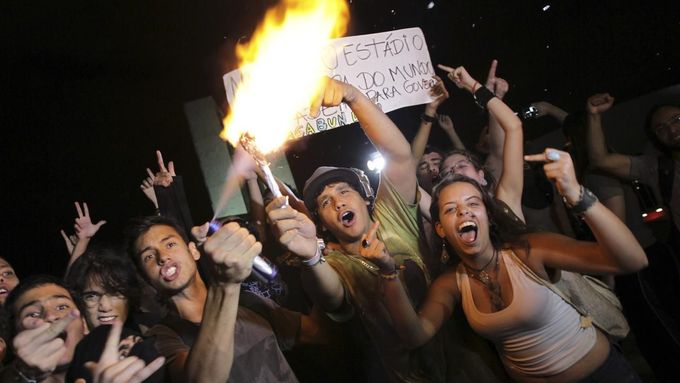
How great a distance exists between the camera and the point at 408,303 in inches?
106

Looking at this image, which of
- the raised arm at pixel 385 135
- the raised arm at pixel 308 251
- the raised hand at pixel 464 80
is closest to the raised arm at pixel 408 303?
the raised arm at pixel 308 251

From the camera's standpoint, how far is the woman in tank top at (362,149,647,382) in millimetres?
2475

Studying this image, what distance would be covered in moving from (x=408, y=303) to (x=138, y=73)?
473 cm

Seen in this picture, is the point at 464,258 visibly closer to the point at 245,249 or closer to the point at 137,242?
the point at 245,249

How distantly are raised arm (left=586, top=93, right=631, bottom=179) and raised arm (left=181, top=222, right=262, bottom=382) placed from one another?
3.91 metres

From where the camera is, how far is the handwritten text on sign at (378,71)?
15.1ft

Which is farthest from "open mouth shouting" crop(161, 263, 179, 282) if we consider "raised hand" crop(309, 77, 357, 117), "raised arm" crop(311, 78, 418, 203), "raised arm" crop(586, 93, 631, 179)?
"raised arm" crop(586, 93, 631, 179)

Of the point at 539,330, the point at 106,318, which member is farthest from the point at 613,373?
the point at 106,318

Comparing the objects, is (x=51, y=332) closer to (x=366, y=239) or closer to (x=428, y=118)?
(x=366, y=239)

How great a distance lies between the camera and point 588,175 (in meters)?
4.70

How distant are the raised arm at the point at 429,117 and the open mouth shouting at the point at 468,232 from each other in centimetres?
197

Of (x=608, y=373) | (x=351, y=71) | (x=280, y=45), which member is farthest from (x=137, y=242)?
(x=608, y=373)

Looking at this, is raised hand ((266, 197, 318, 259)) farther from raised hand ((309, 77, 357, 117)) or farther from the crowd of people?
raised hand ((309, 77, 357, 117))

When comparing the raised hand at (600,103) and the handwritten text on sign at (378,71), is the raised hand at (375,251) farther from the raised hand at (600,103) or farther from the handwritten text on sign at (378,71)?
the raised hand at (600,103)
